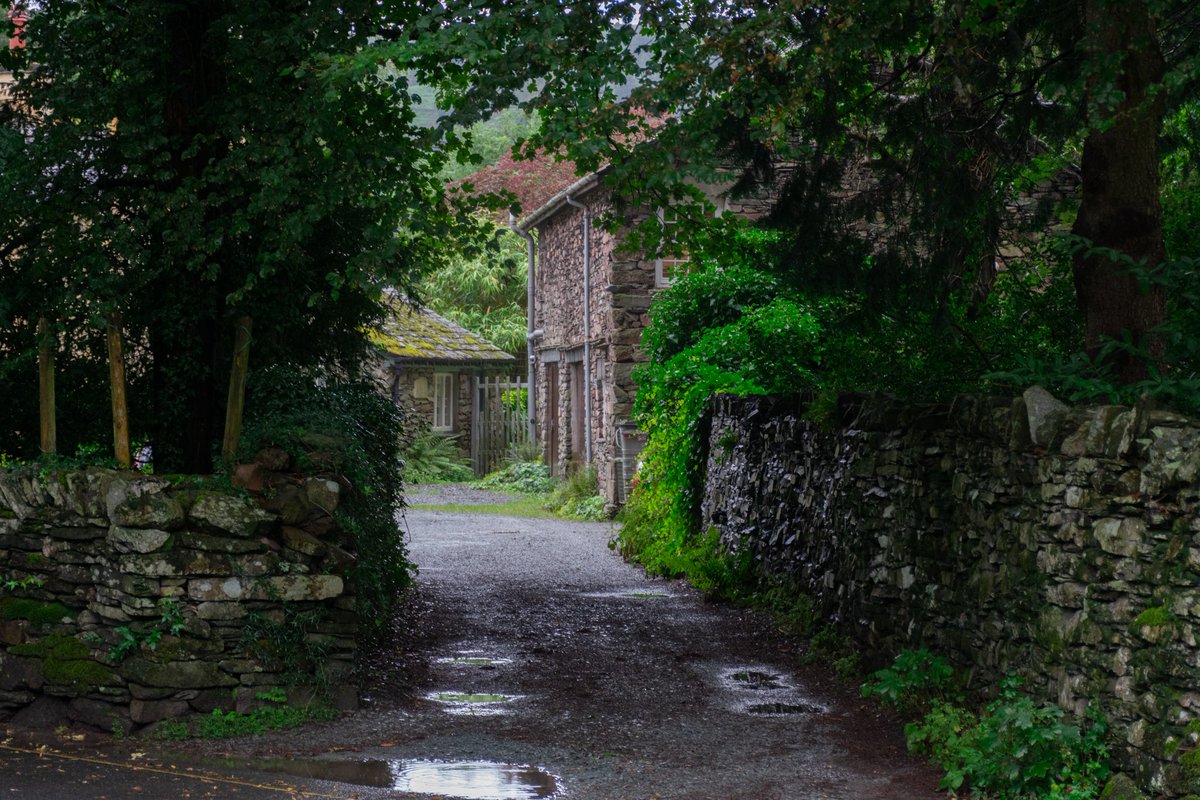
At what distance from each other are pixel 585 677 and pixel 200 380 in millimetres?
3425

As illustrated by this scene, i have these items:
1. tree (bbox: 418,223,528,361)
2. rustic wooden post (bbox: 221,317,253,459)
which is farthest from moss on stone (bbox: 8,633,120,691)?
tree (bbox: 418,223,528,361)

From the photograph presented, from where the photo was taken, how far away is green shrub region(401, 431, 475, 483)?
27172 mm

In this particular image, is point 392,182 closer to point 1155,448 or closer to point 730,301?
point 1155,448

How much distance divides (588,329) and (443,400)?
355 inches

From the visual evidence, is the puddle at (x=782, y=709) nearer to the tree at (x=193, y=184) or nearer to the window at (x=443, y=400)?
the tree at (x=193, y=184)

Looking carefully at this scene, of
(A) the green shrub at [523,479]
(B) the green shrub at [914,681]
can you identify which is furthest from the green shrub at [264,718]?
(A) the green shrub at [523,479]

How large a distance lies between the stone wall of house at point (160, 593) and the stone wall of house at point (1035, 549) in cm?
350

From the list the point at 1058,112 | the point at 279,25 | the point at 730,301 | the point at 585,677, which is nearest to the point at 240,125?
the point at 279,25

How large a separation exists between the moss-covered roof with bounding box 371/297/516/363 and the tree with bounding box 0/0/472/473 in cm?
1647

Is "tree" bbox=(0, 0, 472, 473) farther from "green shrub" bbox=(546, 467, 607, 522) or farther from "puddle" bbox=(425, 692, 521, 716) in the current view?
"green shrub" bbox=(546, 467, 607, 522)

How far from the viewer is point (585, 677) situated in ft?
28.8

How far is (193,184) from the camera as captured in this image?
326 inches

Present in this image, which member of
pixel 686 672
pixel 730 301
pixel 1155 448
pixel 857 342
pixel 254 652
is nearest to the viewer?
pixel 1155 448

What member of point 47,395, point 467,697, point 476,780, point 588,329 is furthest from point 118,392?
point 588,329
